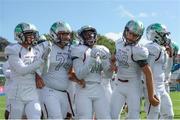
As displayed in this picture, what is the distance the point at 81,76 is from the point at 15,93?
110cm

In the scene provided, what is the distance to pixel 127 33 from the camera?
24.2 ft

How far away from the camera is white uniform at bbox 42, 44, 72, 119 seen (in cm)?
725

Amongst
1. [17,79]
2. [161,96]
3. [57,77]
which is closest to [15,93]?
[17,79]

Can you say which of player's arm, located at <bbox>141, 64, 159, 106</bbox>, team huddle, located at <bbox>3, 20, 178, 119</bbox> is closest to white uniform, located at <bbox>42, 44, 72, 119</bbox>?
team huddle, located at <bbox>3, 20, 178, 119</bbox>

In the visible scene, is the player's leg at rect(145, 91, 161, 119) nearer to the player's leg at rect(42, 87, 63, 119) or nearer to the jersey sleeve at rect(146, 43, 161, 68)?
the jersey sleeve at rect(146, 43, 161, 68)

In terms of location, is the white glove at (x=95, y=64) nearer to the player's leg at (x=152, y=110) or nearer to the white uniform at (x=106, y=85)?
the white uniform at (x=106, y=85)

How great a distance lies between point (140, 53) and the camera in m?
7.15

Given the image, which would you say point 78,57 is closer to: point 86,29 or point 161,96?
point 86,29

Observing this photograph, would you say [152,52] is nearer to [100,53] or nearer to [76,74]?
[100,53]

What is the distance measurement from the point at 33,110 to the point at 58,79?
2.44 ft

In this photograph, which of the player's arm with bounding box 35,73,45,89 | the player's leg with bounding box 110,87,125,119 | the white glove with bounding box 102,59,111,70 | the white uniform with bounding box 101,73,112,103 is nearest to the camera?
the player's arm with bounding box 35,73,45,89

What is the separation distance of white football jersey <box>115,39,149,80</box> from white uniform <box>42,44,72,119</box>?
33.5 inches

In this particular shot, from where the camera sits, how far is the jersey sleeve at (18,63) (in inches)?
273

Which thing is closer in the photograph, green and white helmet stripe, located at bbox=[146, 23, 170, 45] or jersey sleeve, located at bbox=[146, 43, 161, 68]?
jersey sleeve, located at bbox=[146, 43, 161, 68]
